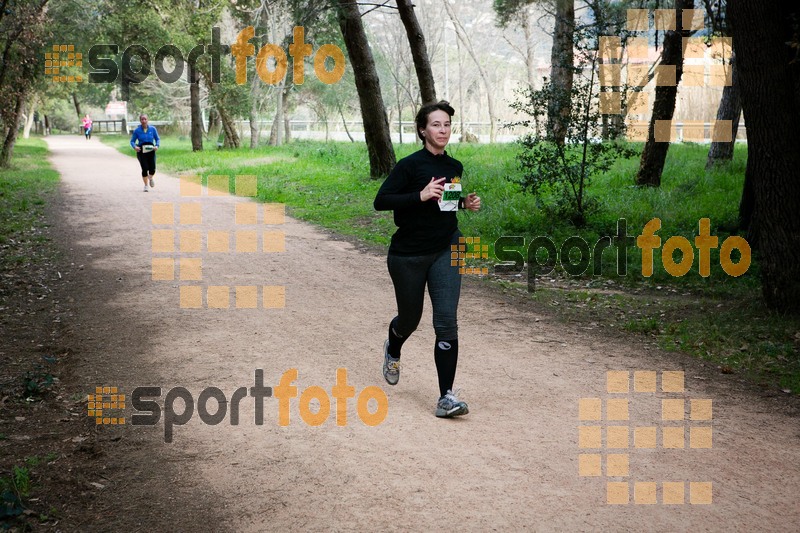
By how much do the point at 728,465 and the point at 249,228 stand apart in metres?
11.2

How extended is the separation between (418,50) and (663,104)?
5.55m

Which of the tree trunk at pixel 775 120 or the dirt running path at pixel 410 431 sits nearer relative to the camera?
the dirt running path at pixel 410 431

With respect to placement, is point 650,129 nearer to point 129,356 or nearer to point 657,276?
point 657,276

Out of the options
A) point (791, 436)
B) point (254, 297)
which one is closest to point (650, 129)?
point (254, 297)

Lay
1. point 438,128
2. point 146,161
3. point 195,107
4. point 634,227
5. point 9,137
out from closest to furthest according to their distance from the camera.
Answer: point 438,128, point 634,227, point 146,161, point 9,137, point 195,107

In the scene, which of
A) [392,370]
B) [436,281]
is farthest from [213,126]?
[436,281]

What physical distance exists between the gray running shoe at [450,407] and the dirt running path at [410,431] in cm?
9

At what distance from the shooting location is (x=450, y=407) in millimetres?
5461

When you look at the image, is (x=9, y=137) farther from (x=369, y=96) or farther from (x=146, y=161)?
(x=369, y=96)

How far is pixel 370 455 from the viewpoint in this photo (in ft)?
15.9

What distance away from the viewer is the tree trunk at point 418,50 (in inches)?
693

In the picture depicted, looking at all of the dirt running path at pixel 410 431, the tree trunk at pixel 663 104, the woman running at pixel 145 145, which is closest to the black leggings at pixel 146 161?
the woman running at pixel 145 145

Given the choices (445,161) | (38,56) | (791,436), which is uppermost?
(38,56)

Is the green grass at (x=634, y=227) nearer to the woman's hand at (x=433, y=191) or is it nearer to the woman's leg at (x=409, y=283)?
the woman's leg at (x=409, y=283)
